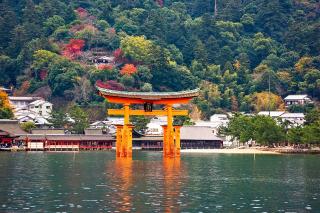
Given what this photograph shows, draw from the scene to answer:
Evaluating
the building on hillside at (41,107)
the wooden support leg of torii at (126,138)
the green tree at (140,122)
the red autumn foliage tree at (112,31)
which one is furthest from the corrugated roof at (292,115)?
the wooden support leg of torii at (126,138)

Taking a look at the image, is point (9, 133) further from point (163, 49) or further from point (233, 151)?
point (163, 49)

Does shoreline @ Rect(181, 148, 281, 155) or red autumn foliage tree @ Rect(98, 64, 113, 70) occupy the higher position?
red autumn foliage tree @ Rect(98, 64, 113, 70)

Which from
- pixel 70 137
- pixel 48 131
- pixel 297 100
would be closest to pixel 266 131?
pixel 70 137

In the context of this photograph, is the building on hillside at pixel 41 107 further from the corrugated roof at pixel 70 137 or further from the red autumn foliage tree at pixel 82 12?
the red autumn foliage tree at pixel 82 12

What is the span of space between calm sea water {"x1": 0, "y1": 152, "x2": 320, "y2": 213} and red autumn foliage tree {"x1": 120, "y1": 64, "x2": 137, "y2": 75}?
56.5 meters

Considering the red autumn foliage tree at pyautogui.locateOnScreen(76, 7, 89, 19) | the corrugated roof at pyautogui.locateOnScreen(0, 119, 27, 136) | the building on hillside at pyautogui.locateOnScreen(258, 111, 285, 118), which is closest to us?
the corrugated roof at pyautogui.locateOnScreen(0, 119, 27, 136)

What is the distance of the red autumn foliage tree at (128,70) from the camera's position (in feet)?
405

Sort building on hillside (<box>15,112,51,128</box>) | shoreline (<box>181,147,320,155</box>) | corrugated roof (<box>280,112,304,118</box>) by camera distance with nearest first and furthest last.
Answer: shoreline (<box>181,147,320,155</box>) < building on hillside (<box>15,112,51,128</box>) < corrugated roof (<box>280,112,304,118</box>)

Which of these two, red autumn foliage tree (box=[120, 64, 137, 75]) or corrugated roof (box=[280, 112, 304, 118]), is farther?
red autumn foliage tree (box=[120, 64, 137, 75])

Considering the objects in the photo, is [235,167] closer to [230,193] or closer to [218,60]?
[230,193]

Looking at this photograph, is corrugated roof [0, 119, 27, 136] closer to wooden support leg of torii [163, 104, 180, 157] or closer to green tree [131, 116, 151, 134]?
green tree [131, 116, 151, 134]

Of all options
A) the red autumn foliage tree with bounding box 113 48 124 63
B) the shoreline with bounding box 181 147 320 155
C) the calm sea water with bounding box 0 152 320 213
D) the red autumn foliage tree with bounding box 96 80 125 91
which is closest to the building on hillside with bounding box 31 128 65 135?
the shoreline with bounding box 181 147 320 155

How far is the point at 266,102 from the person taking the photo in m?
124

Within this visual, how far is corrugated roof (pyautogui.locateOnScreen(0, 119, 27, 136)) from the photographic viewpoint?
9500 cm
